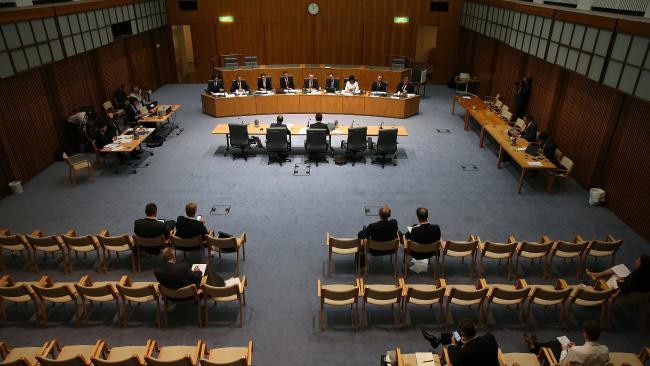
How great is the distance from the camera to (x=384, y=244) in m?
7.70

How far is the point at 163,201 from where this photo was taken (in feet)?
34.7

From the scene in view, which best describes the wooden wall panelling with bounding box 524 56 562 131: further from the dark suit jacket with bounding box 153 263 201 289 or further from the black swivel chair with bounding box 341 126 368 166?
the dark suit jacket with bounding box 153 263 201 289

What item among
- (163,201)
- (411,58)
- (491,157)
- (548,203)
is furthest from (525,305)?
(411,58)

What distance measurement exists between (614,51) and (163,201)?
427 inches

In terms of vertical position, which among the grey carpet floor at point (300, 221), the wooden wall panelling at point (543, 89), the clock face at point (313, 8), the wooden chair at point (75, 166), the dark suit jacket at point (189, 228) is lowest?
the grey carpet floor at point (300, 221)

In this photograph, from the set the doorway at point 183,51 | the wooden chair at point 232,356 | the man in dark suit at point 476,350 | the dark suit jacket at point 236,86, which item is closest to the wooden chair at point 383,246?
the man in dark suit at point 476,350

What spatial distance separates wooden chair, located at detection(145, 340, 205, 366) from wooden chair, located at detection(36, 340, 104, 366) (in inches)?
29.1

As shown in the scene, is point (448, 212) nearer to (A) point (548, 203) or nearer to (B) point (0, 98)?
(A) point (548, 203)

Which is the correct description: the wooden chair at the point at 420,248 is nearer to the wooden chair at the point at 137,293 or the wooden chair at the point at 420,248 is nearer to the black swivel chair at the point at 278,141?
the wooden chair at the point at 137,293

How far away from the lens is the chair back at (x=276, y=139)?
1241 cm

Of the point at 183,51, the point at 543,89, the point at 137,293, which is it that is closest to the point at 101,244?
the point at 137,293

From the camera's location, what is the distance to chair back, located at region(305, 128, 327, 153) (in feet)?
40.6

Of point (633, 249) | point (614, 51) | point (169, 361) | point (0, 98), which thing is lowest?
point (633, 249)

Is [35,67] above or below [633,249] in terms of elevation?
above
